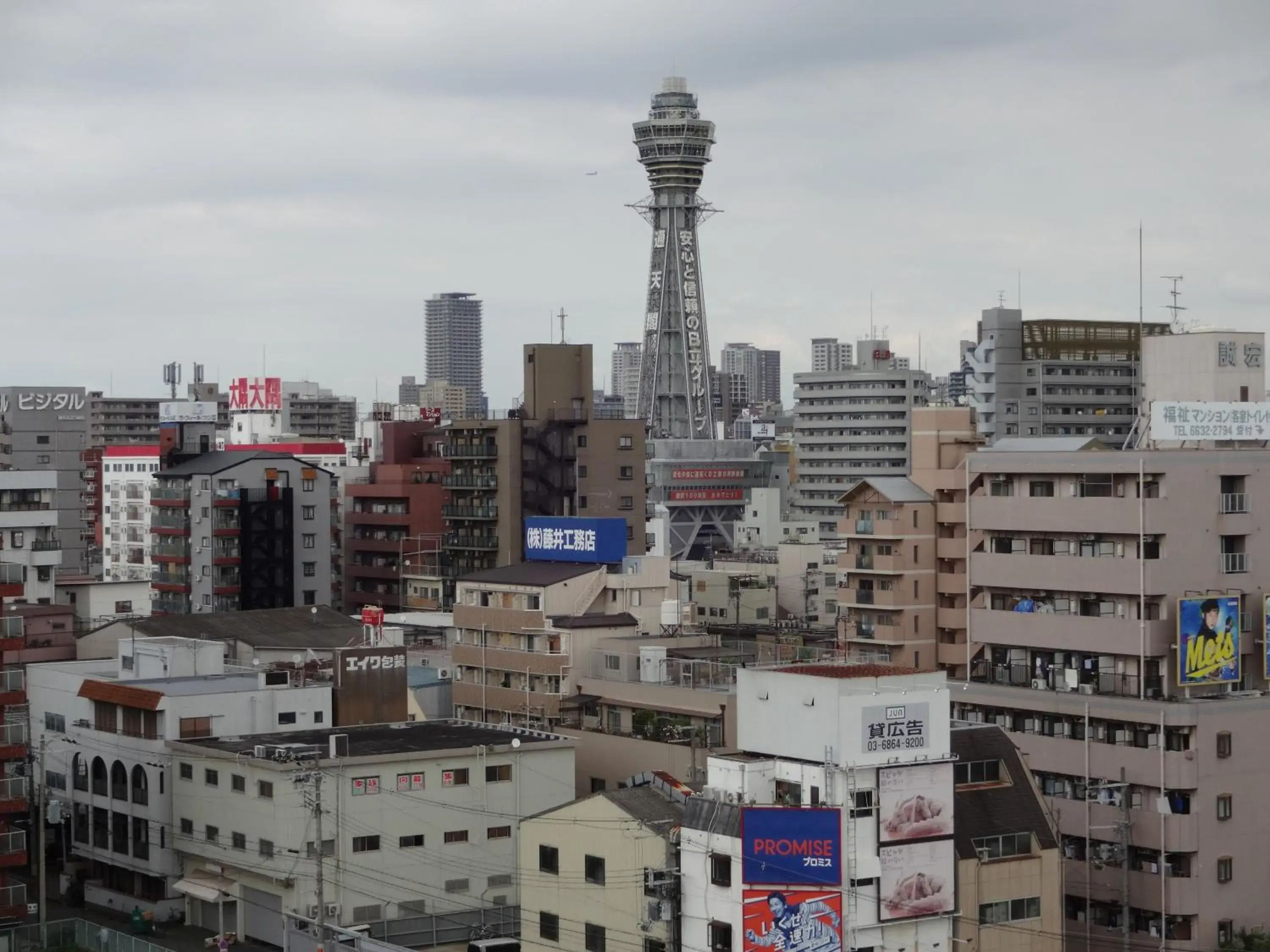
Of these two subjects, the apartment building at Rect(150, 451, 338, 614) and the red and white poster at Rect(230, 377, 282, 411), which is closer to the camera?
the apartment building at Rect(150, 451, 338, 614)

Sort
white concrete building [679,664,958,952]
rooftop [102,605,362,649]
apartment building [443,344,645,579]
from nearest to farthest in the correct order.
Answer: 1. white concrete building [679,664,958,952]
2. rooftop [102,605,362,649]
3. apartment building [443,344,645,579]

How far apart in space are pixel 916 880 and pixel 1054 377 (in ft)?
425

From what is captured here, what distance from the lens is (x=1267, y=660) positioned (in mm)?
58062

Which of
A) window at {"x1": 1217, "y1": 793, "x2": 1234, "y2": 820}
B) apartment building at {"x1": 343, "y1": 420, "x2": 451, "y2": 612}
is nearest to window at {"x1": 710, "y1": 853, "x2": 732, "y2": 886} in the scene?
window at {"x1": 1217, "y1": 793, "x2": 1234, "y2": 820}

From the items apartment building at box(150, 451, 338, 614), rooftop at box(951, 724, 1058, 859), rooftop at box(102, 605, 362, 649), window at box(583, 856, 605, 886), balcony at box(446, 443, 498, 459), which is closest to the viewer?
window at box(583, 856, 605, 886)

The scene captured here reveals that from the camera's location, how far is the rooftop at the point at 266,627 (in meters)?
83.6

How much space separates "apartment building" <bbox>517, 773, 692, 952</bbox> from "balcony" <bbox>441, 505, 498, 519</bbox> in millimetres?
59222

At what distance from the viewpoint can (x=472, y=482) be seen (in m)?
111

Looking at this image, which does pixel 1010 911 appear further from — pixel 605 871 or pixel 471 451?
pixel 471 451

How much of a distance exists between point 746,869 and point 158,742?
948 inches

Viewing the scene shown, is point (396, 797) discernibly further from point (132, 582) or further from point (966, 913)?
point (132, 582)

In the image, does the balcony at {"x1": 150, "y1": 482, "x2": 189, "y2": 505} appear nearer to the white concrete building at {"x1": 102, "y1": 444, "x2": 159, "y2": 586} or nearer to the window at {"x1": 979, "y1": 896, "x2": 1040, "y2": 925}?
the white concrete building at {"x1": 102, "y1": 444, "x2": 159, "y2": 586}

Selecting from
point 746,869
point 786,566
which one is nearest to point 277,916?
point 746,869

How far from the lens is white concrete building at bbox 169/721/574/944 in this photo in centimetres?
5462
